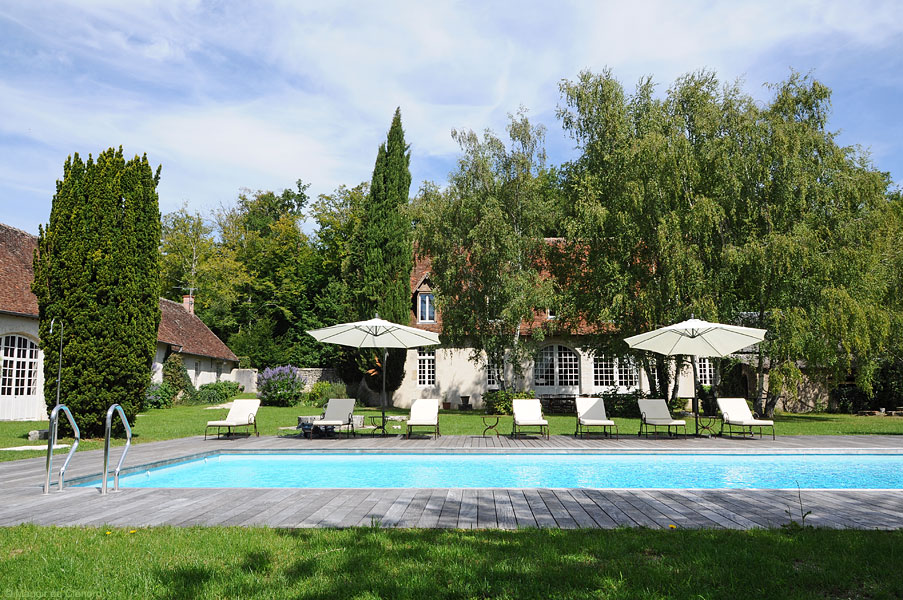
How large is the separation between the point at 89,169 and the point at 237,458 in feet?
23.0

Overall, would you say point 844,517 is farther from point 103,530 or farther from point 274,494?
point 103,530

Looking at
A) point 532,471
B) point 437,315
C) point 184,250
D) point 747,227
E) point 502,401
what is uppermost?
point 184,250

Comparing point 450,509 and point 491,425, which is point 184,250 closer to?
point 491,425

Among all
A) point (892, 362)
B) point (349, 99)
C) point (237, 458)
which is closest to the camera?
point (237, 458)

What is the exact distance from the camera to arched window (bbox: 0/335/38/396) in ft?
64.6

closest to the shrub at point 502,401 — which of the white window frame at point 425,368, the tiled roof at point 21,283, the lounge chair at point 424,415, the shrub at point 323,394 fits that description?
the white window frame at point 425,368

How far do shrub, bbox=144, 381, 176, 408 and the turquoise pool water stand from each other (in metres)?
15.1

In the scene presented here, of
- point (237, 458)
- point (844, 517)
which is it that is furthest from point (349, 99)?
point (844, 517)

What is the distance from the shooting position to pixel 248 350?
39.0m

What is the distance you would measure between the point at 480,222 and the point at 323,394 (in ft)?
36.3

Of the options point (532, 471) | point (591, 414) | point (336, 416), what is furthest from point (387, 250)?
point (532, 471)

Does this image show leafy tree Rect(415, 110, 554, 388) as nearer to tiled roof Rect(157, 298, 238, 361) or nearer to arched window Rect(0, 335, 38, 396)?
tiled roof Rect(157, 298, 238, 361)

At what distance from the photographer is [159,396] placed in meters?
25.1

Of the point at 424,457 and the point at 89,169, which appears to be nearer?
the point at 424,457
